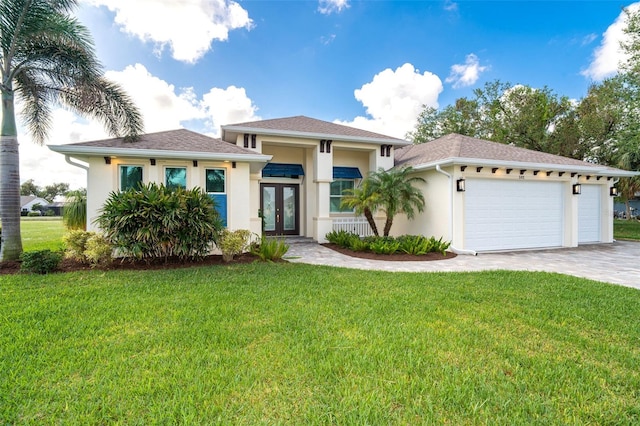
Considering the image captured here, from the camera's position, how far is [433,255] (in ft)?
32.9

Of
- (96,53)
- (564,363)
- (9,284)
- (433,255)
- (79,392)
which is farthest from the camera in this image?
(433,255)

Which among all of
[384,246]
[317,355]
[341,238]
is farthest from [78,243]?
[384,246]

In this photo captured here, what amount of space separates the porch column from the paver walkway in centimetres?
151

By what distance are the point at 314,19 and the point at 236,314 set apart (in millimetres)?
15276

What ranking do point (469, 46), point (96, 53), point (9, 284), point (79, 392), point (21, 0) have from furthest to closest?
point (469, 46)
point (96, 53)
point (21, 0)
point (9, 284)
point (79, 392)

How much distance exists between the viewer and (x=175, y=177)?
31.2 feet

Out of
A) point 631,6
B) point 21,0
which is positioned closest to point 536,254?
point 631,6

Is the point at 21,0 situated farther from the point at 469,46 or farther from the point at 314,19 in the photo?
the point at 469,46

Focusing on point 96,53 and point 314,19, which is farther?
point 314,19

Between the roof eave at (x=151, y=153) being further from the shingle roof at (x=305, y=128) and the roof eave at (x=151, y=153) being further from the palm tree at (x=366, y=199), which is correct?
the palm tree at (x=366, y=199)

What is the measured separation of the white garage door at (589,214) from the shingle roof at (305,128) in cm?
892

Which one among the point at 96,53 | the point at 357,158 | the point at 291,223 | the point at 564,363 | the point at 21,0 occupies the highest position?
the point at 21,0

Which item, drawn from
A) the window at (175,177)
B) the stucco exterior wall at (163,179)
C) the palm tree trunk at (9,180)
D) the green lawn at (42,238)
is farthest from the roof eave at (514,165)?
the green lawn at (42,238)

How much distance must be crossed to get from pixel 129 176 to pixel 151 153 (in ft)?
4.16
